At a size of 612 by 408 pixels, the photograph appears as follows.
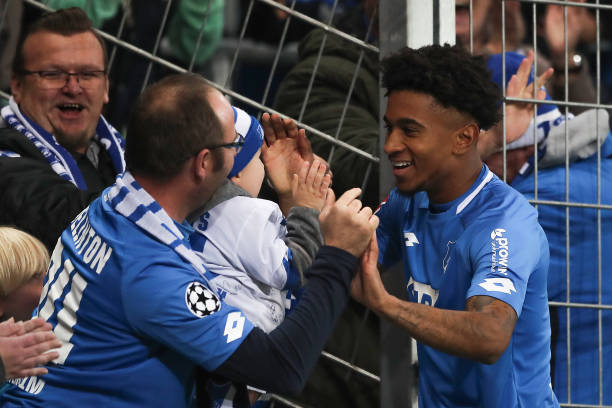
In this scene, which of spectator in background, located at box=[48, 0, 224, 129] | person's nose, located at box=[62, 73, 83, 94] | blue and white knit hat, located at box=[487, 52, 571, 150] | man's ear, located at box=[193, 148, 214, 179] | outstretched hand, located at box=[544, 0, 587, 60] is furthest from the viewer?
spectator in background, located at box=[48, 0, 224, 129]

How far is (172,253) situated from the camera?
2268 mm

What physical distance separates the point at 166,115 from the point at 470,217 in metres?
0.85

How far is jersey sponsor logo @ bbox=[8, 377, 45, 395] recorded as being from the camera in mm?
2338

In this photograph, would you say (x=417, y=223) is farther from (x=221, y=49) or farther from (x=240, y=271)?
(x=221, y=49)

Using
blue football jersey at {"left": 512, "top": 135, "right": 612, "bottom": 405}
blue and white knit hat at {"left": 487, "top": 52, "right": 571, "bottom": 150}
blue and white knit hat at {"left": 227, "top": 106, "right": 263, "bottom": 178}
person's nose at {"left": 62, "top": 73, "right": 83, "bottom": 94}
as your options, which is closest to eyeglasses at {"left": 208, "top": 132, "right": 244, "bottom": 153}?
blue and white knit hat at {"left": 227, "top": 106, "right": 263, "bottom": 178}

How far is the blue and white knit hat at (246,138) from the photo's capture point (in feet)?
8.57

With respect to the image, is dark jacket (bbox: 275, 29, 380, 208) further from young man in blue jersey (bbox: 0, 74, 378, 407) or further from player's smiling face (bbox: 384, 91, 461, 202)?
young man in blue jersey (bbox: 0, 74, 378, 407)

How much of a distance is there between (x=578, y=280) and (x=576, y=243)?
0.14 metres

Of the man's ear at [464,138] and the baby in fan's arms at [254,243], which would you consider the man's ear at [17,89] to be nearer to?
the baby in fan's arms at [254,243]

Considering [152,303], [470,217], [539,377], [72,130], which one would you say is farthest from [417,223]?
[72,130]

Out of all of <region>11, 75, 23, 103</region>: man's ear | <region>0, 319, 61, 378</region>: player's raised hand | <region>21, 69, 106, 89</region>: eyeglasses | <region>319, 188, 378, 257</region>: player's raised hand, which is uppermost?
<region>21, 69, 106, 89</region>: eyeglasses

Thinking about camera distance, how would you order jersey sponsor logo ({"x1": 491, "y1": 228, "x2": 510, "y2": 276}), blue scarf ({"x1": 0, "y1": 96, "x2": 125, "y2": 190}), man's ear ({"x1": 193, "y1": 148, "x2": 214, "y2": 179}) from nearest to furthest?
man's ear ({"x1": 193, "y1": 148, "x2": 214, "y2": 179}), jersey sponsor logo ({"x1": 491, "y1": 228, "x2": 510, "y2": 276}), blue scarf ({"x1": 0, "y1": 96, "x2": 125, "y2": 190})

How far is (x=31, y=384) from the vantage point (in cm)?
237

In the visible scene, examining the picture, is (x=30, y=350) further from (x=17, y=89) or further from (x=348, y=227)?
(x=17, y=89)
